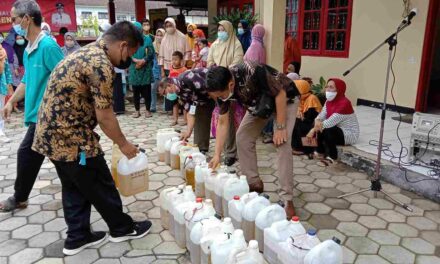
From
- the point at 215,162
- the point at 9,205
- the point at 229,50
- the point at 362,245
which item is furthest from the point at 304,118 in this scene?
the point at 9,205

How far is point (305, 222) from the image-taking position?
296 centimetres

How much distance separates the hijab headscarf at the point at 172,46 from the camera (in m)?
6.40

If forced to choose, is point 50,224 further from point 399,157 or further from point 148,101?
point 148,101

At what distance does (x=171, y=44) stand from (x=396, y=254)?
5099mm

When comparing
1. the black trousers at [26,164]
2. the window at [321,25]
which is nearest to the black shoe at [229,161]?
the black trousers at [26,164]

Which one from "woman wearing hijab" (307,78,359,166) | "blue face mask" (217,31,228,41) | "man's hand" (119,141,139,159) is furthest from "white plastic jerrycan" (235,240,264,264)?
"blue face mask" (217,31,228,41)

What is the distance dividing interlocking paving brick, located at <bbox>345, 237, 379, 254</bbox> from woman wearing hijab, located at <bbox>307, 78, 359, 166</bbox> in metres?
1.67

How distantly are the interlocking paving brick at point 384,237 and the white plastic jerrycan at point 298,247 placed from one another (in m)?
1.03

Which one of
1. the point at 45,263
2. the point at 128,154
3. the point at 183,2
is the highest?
the point at 183,2

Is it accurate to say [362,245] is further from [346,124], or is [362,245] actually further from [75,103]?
[75,103]

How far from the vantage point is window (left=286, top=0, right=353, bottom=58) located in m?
6.87

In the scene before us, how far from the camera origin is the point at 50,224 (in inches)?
118

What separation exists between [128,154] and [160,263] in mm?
794

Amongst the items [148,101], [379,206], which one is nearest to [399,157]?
[379,206]
